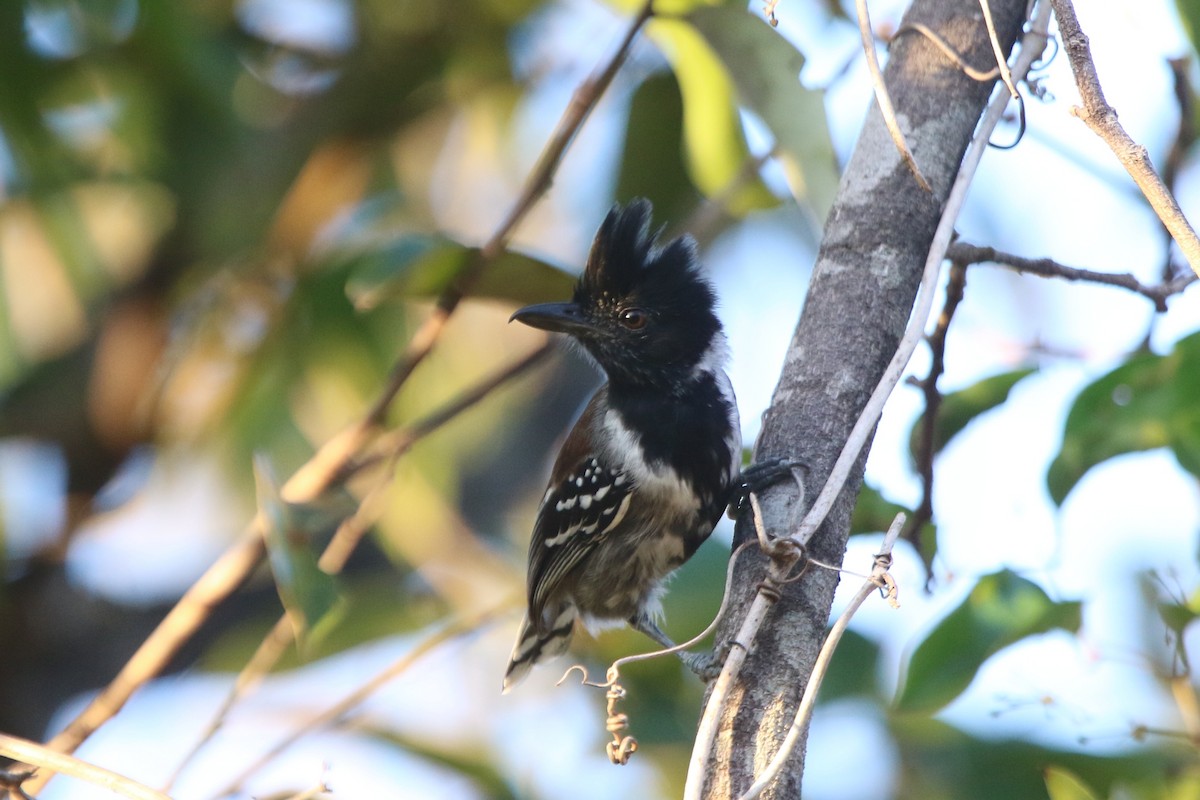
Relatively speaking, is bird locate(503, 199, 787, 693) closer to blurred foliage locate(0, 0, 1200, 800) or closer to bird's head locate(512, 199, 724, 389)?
bird's head locate(512, 199, 724, 389)

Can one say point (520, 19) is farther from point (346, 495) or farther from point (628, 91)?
point (346, 495)

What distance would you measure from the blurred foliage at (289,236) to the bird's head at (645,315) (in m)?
0.15

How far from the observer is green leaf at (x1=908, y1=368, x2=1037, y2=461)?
2.80 m

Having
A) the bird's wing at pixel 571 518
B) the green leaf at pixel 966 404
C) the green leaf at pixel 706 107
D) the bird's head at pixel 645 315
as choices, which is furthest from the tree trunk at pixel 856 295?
the bird's head at pixel 645 315

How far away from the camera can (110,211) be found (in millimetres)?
5043

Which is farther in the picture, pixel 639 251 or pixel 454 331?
pixel 454 331

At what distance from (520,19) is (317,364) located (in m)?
1.46

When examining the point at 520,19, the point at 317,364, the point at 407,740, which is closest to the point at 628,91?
the point at 520,19

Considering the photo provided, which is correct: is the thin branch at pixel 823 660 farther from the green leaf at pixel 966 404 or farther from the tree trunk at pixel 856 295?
the green leaf at pixel 966 404

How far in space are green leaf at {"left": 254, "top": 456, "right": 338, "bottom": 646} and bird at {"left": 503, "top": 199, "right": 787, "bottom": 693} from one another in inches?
33.2

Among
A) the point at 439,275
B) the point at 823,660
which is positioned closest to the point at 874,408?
the point at 823,660

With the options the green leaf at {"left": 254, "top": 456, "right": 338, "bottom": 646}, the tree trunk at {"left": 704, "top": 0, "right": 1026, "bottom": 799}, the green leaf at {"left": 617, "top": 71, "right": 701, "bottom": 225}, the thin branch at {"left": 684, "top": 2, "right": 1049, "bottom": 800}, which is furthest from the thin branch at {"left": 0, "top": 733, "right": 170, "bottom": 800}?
the green leaf at {"left": 617, "top": 71, "right": 701, "bottom": 225}

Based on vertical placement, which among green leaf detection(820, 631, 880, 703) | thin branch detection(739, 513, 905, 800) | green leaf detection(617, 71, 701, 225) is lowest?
thin branch detection(739, 513, 905, 800)

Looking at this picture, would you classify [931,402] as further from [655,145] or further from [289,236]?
[289,236]
